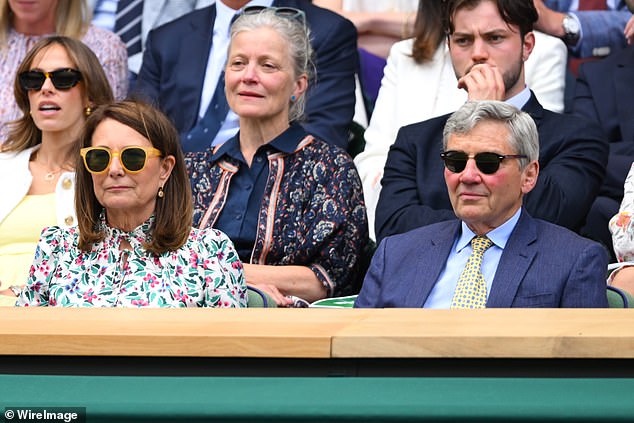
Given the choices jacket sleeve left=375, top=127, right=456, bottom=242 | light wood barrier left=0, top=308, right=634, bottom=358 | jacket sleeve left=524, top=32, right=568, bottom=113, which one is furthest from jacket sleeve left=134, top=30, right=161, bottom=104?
light wood barrier left=0, top=308, right=634, bottom=358

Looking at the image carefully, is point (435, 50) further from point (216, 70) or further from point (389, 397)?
point (389, 397)

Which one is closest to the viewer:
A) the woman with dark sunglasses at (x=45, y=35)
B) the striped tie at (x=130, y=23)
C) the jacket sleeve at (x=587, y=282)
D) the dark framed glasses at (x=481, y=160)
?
the jacket sleeve at (x=587, y=282)

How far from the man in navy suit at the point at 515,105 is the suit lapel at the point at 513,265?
548 mm

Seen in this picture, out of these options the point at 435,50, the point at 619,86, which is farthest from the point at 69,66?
the point at 619,86

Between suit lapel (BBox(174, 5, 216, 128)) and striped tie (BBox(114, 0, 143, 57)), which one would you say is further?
striped tie (BBox(114, 0, 143, 57))

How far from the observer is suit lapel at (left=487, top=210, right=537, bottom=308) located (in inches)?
123

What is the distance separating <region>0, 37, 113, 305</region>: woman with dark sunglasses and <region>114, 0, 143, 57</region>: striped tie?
1.19m

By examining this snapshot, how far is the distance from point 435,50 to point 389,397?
2.98 meters

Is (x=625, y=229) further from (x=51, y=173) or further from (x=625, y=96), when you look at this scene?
(x=51, y=173)

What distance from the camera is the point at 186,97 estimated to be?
509cm

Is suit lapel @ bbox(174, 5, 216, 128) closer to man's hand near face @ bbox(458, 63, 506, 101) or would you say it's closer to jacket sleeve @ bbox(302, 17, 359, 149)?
jacket sleeve @ bbox(302, 17, 359, 149)

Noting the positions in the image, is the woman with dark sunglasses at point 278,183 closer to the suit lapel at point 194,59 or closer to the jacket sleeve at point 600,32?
the suit lapel at point 194,59

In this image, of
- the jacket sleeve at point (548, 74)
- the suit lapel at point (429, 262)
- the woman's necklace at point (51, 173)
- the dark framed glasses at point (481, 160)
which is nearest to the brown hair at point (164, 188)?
the suit lapel at point (429, 262)

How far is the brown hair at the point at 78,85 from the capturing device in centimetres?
445
